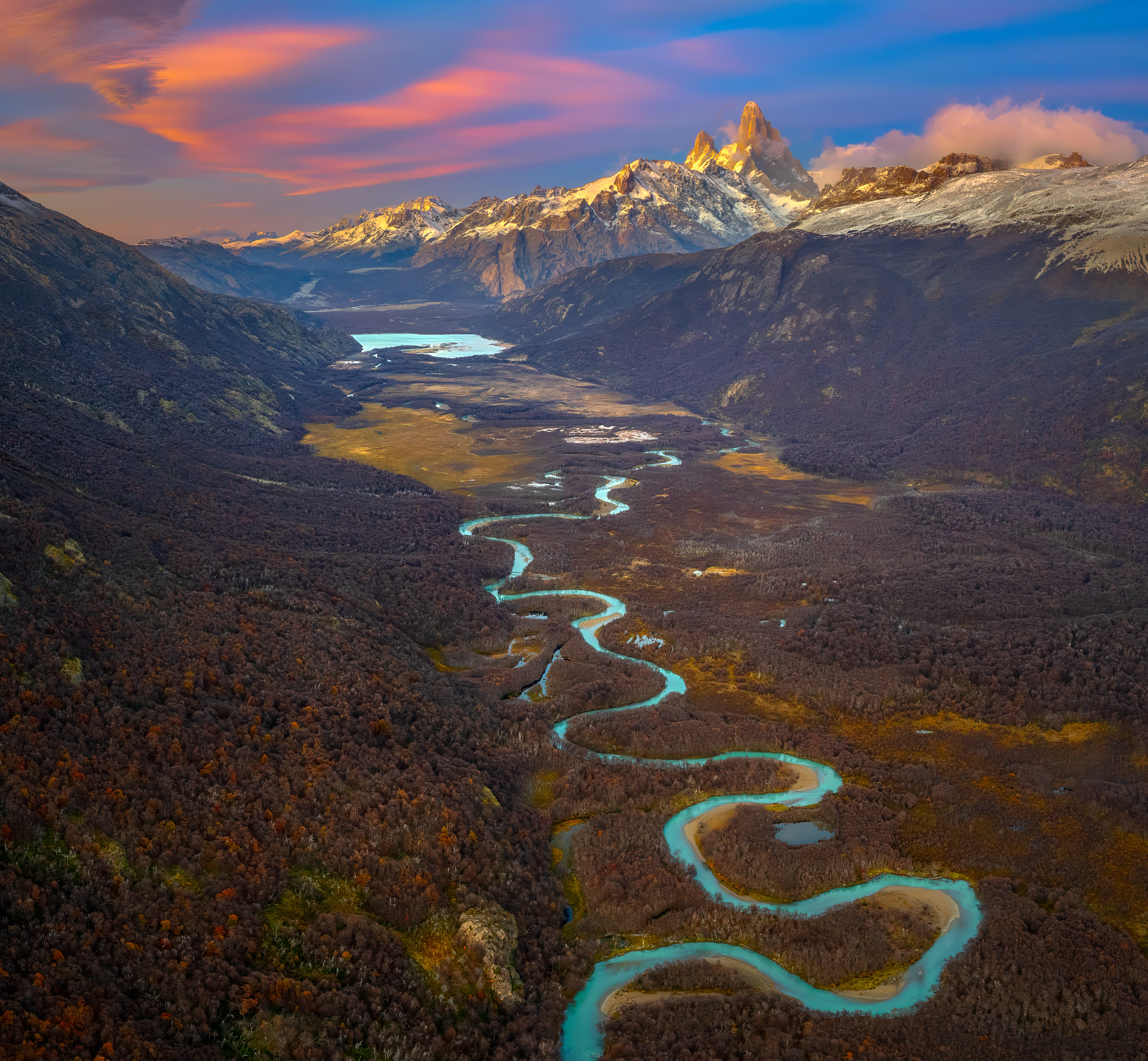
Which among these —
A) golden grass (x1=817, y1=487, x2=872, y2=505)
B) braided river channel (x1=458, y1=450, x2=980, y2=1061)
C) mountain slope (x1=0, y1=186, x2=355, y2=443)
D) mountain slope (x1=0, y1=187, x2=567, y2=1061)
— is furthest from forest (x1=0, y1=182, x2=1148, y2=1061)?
golden grass (x1=817, y1=487, x2=872, y2=505)

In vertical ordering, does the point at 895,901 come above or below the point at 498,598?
below

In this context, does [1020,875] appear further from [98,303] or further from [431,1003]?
[98,303]

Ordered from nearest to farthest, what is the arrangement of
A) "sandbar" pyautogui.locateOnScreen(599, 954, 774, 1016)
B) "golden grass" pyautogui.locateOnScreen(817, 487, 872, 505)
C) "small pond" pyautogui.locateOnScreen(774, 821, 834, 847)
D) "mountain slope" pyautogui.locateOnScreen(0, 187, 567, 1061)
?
"mountain slope" pyautogui.locateOnScreen(0, 187, 567, 1061) < "sandbar" pyautogui.locateOnScreen(599, 954, 774, 1016) < "small pond" pyautogui.locateOnScreen(774, 821, 834, 847) < "golden grass" pyautogui.locateOnScreen(817, 487, 872, 505)

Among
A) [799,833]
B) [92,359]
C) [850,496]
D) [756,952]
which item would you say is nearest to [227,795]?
[756,952]

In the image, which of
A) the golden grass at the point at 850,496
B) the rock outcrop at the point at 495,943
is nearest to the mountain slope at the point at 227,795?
the rock outcrop at the point at 495,943

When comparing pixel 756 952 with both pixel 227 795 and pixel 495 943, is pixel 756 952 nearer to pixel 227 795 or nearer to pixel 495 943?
pixel 495 943

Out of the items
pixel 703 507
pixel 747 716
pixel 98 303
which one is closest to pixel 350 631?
pixel 747 716

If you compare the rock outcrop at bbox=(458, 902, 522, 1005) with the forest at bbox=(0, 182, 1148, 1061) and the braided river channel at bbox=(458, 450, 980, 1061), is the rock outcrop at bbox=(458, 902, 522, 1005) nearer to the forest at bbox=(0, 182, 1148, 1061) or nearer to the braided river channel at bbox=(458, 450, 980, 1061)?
the forest at bbox=(0, 182, 1148, 1061)
